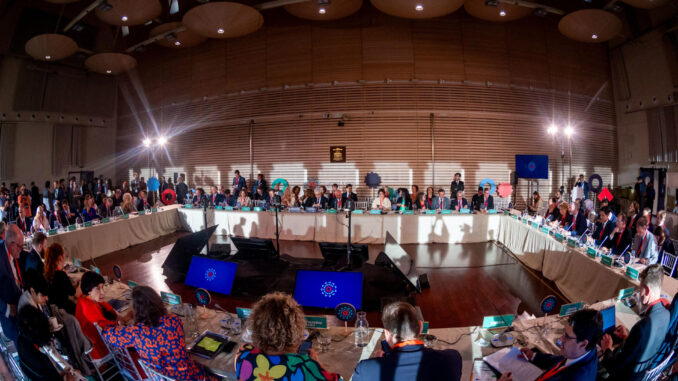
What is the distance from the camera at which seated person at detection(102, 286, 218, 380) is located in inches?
80.3

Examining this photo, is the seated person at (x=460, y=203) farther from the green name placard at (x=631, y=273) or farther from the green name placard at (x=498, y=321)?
the green name placard at (x=498, y=321)

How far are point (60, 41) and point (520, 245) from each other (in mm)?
14269

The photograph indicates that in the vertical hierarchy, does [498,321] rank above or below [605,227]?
below

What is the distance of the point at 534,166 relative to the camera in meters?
11.2

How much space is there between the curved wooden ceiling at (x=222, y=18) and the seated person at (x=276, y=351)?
7920 millimetres

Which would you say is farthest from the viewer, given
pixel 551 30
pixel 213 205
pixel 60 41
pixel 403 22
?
pixel 551 30

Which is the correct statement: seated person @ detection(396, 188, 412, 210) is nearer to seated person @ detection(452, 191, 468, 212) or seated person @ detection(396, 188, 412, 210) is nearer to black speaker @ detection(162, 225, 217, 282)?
seated person @ detection(452, 191, 468, 212)

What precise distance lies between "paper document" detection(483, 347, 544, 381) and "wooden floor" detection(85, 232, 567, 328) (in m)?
2.11

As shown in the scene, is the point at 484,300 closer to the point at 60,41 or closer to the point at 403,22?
the point at 403,22

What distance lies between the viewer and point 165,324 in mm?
2076

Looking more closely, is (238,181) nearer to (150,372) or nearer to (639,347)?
(150,372)

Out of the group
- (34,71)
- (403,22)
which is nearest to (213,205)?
(403,22)

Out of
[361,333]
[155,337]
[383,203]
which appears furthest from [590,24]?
[155,337]

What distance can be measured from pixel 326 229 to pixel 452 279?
332cm
